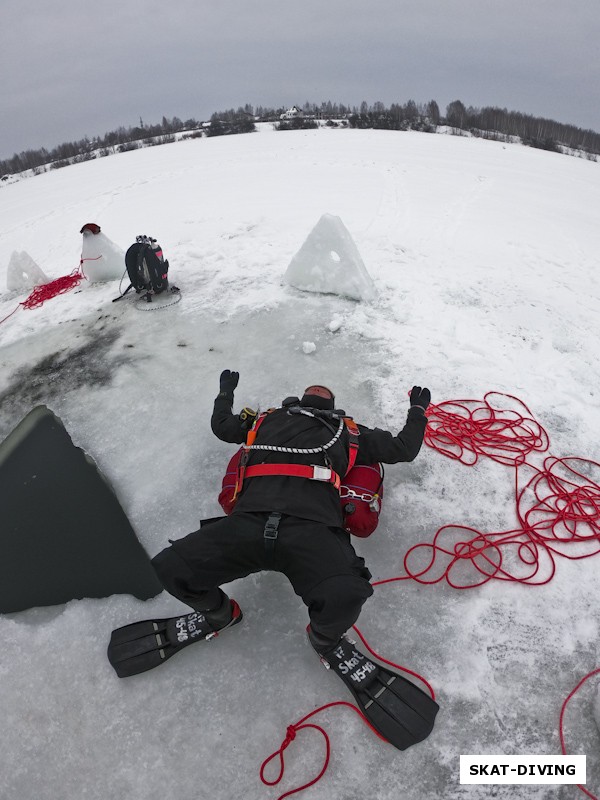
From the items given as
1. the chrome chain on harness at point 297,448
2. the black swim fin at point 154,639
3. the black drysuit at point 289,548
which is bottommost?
the black swim fin at point 154,639

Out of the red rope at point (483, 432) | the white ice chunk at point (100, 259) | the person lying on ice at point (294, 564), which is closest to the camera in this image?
the person lying on ice at point (294, 564)

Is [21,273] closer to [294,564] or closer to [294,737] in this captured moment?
[294,564]

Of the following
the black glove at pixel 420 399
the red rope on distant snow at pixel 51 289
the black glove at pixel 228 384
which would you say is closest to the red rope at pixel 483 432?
the black glove at pixel 420 399

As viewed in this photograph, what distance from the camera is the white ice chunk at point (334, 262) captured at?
5.30m

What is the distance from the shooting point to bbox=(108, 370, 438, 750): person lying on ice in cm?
197

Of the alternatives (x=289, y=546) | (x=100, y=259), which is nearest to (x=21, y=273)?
(x=100, y=259)

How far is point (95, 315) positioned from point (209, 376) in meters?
2.31

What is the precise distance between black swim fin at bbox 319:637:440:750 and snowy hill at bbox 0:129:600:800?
77 millimetres

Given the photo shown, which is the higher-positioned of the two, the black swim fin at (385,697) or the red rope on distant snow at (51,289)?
the red rope on distant snow at (51,289)

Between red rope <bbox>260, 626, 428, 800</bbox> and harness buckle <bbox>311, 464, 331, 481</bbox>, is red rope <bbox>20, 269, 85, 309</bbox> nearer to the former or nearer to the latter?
harness buckle <bbox>311, 464, 331, 481</bbox>

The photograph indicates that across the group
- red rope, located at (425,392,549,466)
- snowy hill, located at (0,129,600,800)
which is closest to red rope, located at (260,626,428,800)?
snowy hill, located at (0,129,600,800)

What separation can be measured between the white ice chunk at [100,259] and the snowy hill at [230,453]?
20 centimetres

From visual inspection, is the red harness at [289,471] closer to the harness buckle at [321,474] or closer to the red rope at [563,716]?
the harness buckle at [321,474]

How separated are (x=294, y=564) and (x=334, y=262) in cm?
420
